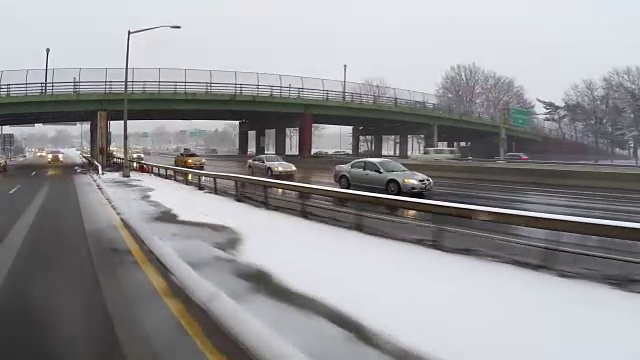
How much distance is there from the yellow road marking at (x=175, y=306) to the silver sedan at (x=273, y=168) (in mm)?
21350

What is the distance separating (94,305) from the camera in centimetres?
600

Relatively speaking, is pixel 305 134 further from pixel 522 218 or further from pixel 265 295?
pixel 265 295

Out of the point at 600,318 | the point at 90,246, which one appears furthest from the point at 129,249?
the point at 600,318

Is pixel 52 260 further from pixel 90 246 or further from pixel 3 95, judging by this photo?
pixel 3 95

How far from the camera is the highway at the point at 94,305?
4.66 metres

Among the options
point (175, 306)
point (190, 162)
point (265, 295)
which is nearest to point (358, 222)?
point (265, 295)

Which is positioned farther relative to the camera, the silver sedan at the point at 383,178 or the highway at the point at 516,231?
the silver sedan at the point at 383,178

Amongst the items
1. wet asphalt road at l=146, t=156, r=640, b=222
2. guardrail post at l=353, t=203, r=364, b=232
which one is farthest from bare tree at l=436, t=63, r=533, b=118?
guardrail post at l=353, t=203, r=364, b=232

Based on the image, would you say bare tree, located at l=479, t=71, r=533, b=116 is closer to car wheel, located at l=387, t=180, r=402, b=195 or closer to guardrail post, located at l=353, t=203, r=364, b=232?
car wheel, located at l=387, t=180, r=402, b=195

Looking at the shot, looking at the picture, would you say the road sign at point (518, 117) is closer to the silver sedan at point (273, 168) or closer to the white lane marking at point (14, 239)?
the silver sedan at point (273, 168)

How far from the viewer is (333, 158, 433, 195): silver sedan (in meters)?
19.9

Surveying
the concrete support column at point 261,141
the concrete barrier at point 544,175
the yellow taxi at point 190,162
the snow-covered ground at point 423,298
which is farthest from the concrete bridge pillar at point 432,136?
the snow-covered ground at point 423,298

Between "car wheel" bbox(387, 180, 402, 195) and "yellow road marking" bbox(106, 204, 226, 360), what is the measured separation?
12.1 metres

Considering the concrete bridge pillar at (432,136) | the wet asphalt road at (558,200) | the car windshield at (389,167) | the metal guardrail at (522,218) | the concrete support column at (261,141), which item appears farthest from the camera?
the concrete support column at (261,141)
